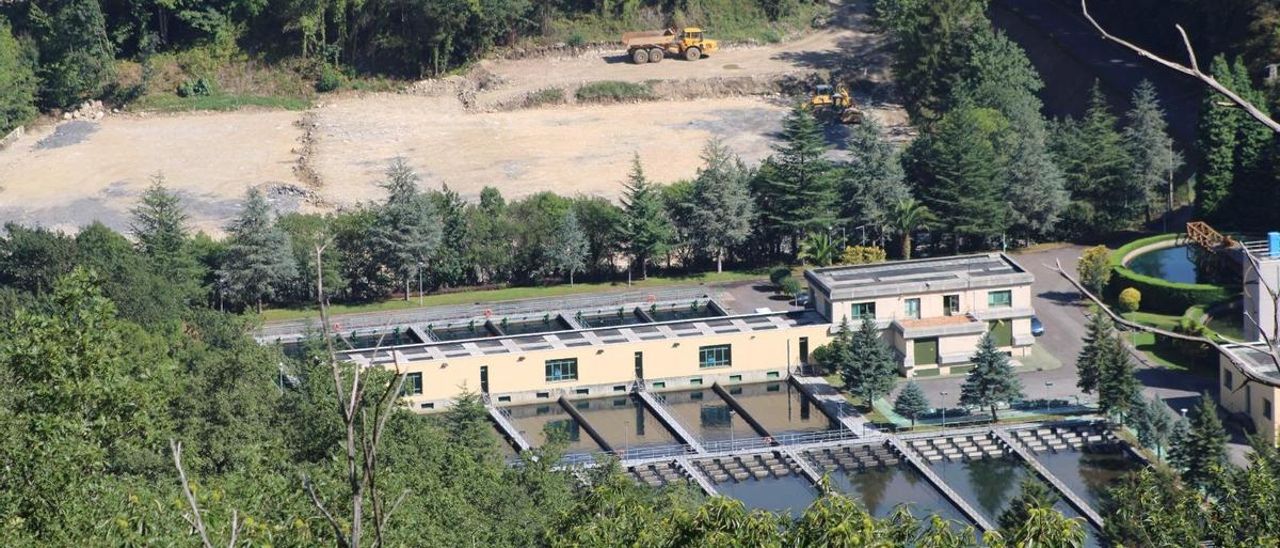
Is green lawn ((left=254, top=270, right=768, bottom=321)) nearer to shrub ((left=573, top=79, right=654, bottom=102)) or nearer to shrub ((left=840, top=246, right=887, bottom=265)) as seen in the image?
shrub ((left=840, top=246, right=887, bottom=265))

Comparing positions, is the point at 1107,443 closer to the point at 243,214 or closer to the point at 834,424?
the point at 834,424

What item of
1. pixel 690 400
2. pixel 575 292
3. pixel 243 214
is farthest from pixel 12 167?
pixel 690 400

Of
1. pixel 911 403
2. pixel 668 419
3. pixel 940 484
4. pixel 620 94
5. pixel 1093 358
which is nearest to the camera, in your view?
pixel 940 484

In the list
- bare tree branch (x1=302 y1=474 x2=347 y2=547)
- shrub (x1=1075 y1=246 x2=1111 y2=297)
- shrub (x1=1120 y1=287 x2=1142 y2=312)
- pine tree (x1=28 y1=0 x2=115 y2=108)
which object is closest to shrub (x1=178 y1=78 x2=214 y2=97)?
pine tree (x1=28 y1=0 x2=115 y2=108)

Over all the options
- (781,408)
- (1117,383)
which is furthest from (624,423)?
(1117,383)

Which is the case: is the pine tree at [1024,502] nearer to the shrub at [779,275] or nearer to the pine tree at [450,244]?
the shrub at [779,275]

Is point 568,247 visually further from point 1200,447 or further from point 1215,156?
point 1200,447
